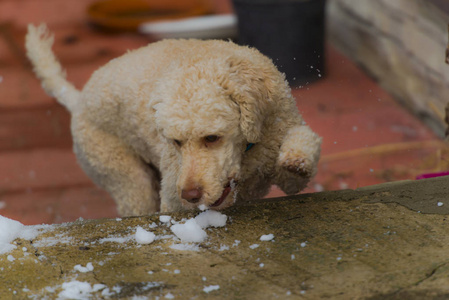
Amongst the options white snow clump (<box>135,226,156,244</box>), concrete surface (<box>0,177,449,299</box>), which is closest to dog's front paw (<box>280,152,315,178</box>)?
A: concrete surface (<box>0,177,449,299</box>)

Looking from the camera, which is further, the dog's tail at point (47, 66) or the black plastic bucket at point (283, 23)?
the black plastic bucket at point (283, 23)

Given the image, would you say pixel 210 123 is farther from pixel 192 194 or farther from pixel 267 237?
pixel 267 237

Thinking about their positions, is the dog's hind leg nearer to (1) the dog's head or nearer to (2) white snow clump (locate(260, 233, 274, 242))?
(1) the dog's head

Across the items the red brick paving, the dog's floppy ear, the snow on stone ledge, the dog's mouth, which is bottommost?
the red brick paving

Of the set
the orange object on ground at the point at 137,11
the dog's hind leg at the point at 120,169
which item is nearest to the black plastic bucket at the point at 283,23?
the orange object on ground at the point at 137,11

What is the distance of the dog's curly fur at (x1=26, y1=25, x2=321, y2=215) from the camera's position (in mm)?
2377

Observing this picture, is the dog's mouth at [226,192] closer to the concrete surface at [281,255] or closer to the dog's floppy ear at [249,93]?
the concrete surface at [281,255]

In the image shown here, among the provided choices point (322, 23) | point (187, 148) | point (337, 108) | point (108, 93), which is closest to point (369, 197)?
point (187, 148)

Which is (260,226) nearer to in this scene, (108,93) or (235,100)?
(235,100)

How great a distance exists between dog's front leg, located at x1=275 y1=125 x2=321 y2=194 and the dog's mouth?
204 mm

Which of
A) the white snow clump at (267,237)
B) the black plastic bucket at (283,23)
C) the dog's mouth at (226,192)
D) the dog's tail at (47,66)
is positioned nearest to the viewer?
the white snow clump at (267,237)

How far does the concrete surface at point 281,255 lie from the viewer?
74.7 inches

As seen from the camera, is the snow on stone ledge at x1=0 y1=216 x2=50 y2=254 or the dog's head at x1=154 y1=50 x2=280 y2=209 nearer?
the snow on stone ledge at x1=0 y1=216 x2=50 y2=254

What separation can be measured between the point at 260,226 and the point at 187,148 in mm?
415
